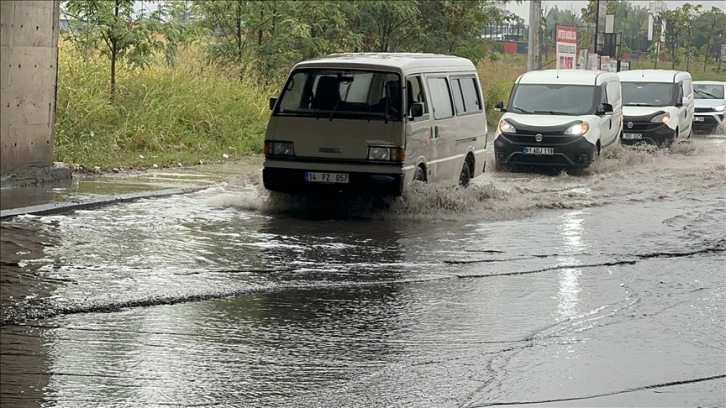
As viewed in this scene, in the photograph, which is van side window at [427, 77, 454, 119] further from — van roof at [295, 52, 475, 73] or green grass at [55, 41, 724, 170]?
green grass at [55, 41, 724, 170]

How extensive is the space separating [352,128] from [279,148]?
934 mm

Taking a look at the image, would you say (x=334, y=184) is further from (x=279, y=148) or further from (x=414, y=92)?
(x=414, y=92)

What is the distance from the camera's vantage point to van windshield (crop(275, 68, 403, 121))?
554 inches

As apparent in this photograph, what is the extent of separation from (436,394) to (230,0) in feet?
67.5

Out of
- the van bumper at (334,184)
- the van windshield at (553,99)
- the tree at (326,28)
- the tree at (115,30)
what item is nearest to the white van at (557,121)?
the van windshield at (553,99)

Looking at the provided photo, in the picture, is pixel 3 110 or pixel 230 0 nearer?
pixel 3 110

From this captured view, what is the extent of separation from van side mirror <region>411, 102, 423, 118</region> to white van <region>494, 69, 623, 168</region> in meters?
7.80

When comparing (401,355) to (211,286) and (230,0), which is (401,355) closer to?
(211,286)

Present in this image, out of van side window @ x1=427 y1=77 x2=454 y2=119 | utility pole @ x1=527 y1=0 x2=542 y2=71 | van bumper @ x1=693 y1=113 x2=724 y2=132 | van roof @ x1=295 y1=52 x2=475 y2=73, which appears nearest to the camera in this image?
van roof @ x1=295 y1=52 x2=475 y2=73

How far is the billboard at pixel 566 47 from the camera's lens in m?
37.5

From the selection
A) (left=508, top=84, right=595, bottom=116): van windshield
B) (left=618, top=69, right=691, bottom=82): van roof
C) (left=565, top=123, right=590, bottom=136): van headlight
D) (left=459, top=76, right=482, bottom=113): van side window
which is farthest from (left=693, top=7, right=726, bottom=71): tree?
(left=459, top=76, right=482, bottom=113): van side window

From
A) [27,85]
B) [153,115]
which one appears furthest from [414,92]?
[153,115]

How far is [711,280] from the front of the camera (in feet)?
35.6

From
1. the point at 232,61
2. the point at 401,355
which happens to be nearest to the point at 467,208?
the point at 401,355
